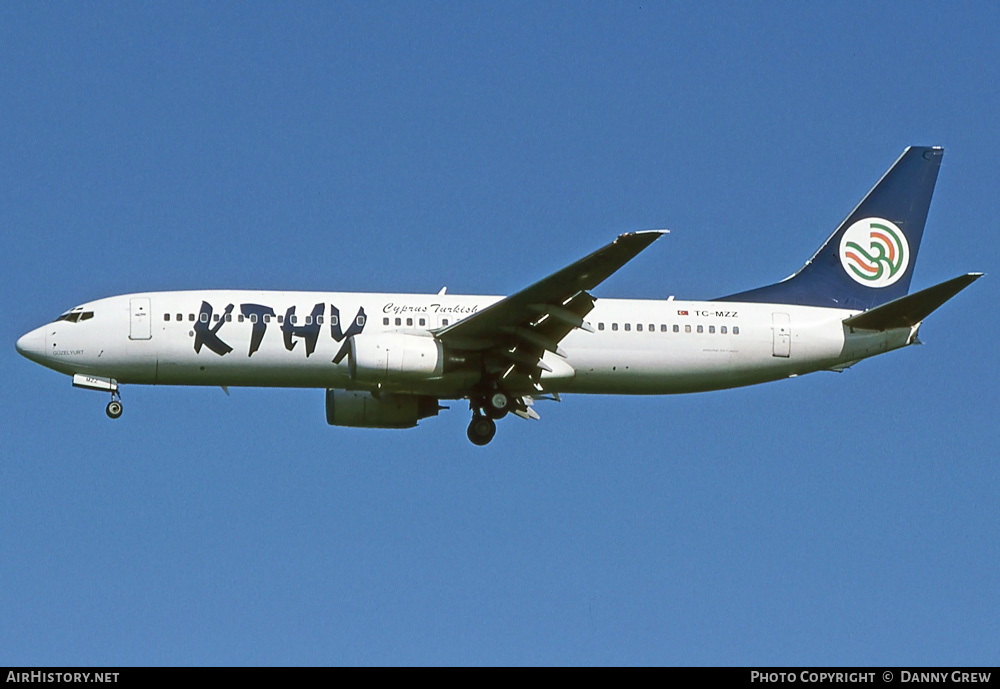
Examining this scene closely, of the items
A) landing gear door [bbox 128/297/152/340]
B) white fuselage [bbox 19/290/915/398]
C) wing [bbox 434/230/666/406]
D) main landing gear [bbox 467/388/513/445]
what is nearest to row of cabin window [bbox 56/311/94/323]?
white fuselage [bbox 19/290/915/398]

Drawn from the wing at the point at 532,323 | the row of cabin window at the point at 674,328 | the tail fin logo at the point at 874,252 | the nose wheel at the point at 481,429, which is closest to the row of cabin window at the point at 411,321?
the wing at the point at 532,323

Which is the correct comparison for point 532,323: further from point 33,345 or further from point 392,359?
point 33,345

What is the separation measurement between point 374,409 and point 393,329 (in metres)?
3.06

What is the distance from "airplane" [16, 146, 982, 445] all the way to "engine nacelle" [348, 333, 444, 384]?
1.4 inches

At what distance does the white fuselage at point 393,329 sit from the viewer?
122ft

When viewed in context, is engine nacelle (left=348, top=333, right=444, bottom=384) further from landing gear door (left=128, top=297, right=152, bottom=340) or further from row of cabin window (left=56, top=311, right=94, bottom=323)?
row of cabin window (left=56, top=311, right=94, bottom=323)

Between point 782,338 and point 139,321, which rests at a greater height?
point 139,321

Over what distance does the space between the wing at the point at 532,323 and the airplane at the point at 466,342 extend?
5 centimetres

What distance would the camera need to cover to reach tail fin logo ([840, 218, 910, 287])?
4266 centimetres

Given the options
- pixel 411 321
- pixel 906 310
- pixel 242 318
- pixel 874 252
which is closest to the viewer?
pixel 242 318

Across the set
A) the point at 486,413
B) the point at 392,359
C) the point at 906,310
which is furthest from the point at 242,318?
the point at 906,310

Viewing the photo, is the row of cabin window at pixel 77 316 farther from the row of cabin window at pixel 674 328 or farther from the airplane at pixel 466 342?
the row of cabin window at pixel 674 328

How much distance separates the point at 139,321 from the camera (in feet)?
123
